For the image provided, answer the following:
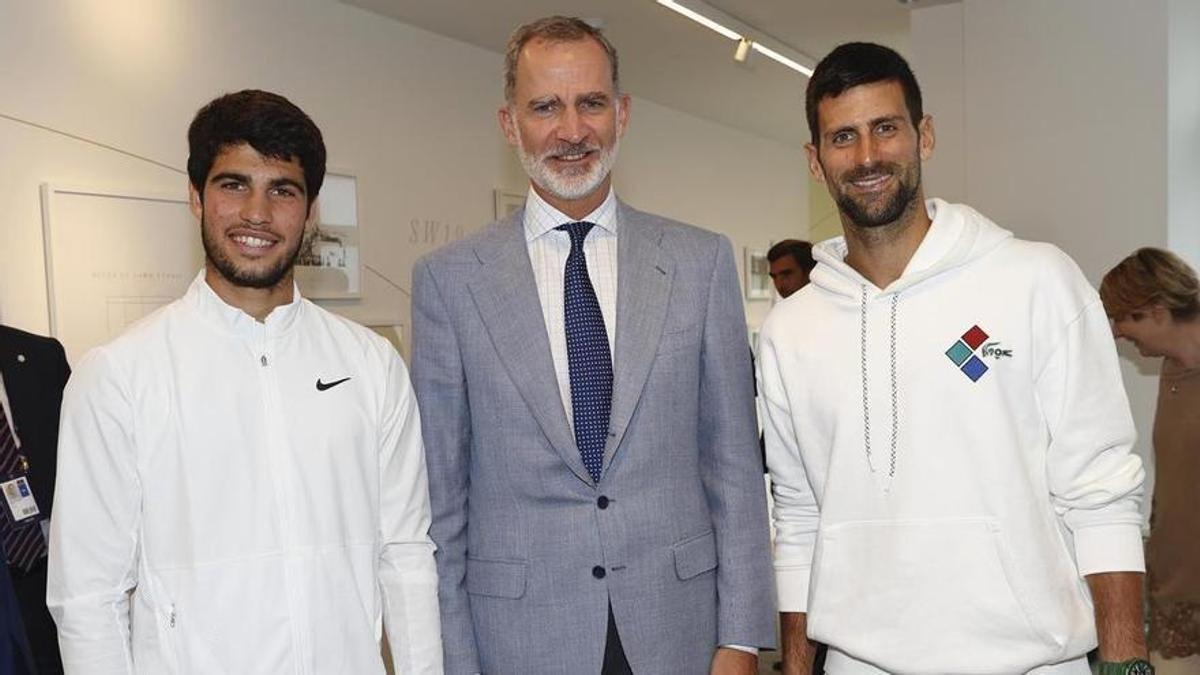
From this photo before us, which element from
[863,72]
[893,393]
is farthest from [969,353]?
[863,72]

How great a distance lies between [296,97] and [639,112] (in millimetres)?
3554

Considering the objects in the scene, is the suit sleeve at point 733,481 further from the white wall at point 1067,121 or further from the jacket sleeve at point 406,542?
the white wall at point 1067,121

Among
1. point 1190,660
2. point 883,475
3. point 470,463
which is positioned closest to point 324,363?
point 470,463

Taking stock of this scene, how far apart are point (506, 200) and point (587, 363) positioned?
14.9ft

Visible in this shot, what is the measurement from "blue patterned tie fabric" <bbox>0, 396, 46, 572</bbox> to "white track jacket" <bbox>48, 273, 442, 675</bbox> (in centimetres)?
75

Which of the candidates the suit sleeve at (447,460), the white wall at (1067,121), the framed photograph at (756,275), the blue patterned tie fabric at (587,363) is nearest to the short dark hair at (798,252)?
the white wall at (1067,121)

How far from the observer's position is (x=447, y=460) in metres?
2.06

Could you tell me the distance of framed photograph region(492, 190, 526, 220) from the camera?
253 inches

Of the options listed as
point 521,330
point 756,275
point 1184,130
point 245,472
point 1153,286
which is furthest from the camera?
point 756,275

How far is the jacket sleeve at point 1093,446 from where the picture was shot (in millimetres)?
1887

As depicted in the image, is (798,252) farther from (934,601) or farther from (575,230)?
(934,601)

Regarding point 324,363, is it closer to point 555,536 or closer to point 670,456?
point 555,536

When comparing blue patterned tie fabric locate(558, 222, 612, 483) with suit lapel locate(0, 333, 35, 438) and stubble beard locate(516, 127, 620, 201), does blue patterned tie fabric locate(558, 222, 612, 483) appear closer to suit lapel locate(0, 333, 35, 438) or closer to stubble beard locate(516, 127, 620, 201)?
stubble beard locate(516, 127, 620, 201)

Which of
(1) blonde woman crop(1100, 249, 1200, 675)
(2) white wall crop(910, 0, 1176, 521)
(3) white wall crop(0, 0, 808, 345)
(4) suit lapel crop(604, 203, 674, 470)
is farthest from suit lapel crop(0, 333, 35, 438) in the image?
(2) white wall crop(910, 0, 1176, 521)
